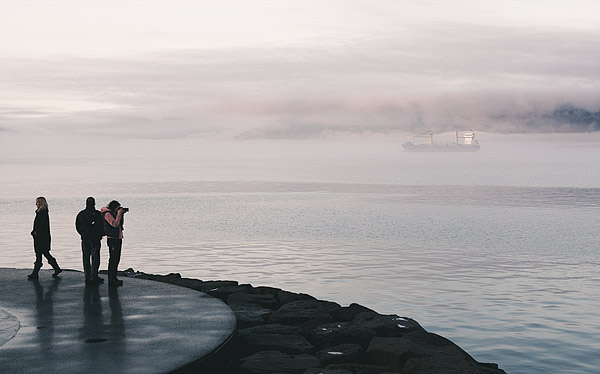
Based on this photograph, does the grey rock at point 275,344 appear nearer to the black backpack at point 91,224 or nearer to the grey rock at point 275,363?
the grey rock at point 275,363

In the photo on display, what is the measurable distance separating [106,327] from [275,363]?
10.4 ft

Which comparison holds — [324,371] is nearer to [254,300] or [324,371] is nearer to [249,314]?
[249,314]

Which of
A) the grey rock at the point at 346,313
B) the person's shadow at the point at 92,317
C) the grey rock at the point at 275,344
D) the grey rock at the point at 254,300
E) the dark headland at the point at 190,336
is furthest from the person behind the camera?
the grey rock at the point at 254,300

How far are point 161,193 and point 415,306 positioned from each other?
258 feet

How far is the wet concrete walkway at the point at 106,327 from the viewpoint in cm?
1127

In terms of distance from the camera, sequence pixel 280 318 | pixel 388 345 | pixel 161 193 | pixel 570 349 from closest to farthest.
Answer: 1. pixel 388 345
2. pixel 280 318
3. pixel 570 349
4. pixel 161 193

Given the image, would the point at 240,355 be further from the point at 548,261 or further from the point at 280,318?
the point at 548,261

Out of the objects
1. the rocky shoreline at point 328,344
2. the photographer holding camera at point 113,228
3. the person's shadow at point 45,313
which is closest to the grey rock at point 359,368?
the rocky shoreline at point 328,344

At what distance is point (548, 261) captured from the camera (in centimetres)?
3631

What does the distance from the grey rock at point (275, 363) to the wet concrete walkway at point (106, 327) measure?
2.28ft

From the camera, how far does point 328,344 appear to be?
15406mm

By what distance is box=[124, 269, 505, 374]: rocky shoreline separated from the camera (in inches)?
524

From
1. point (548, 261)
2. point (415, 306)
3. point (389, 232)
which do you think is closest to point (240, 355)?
point (415, 306)

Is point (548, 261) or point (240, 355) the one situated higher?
point (240, 355)
